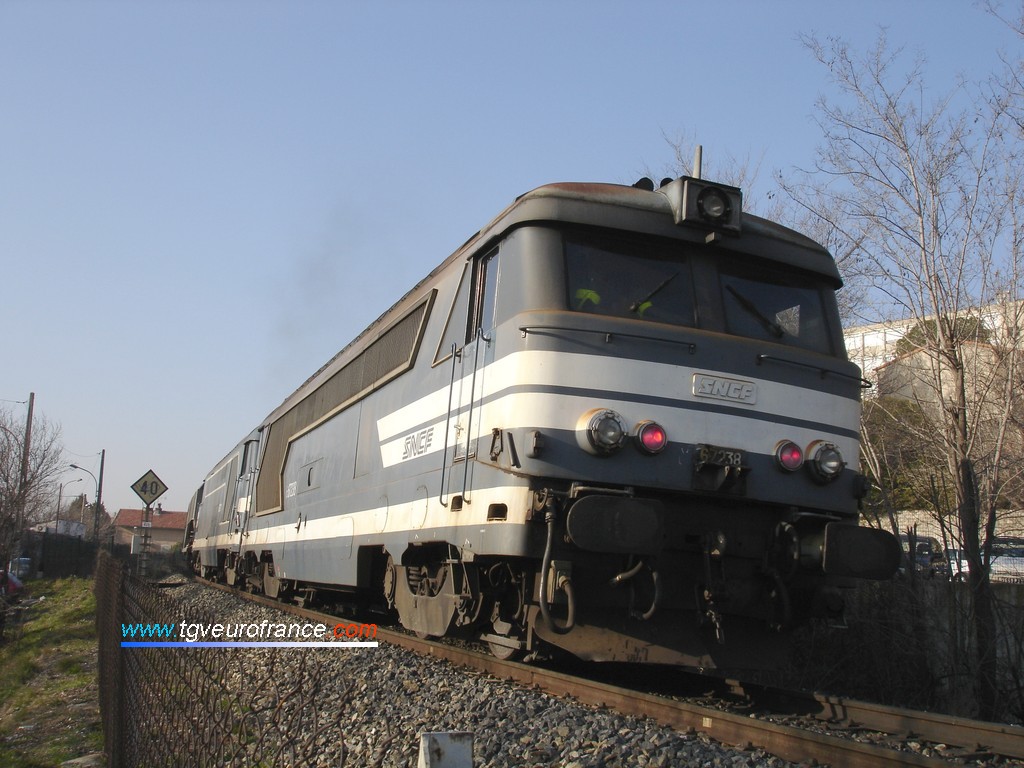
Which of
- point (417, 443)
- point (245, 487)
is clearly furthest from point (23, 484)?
point (417, 443)

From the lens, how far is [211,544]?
2258 centimetres

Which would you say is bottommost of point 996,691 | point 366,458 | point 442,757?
point 996,691

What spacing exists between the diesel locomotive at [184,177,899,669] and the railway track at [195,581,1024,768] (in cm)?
31

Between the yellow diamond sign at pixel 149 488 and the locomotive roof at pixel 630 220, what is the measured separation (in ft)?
61.2

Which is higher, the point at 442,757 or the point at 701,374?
the point at 701,374

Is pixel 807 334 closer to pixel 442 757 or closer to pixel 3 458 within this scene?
pixel 442 757

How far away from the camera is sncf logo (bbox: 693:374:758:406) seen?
6.29 metres

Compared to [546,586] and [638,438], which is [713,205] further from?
[546,586]

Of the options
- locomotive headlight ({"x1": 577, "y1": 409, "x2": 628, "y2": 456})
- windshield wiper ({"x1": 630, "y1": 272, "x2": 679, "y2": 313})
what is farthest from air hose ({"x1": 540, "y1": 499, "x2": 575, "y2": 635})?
windshield wiper ({"x1": 630, "y1": 272, "x2": 679, "y2": 313})

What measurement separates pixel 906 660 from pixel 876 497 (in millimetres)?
5605

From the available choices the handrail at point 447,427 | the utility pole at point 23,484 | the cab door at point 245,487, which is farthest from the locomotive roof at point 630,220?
the utility pole at point 23,484

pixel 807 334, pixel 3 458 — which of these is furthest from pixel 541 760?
pixel 3 458

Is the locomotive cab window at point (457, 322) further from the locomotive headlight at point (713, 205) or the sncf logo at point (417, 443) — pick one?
the locomotive headlight at point (713, 205)

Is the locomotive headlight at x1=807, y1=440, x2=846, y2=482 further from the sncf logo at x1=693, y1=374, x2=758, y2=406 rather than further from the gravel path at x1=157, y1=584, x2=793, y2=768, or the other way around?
the gravel path at x1=157, y1=584, x2=793, y2=768
